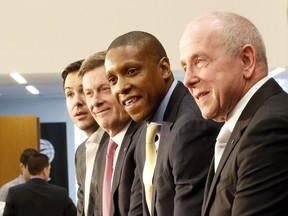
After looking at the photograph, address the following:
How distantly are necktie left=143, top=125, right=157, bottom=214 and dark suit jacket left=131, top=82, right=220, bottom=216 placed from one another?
12cm

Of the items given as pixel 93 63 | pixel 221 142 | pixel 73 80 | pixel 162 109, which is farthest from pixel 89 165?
pixel 221 142

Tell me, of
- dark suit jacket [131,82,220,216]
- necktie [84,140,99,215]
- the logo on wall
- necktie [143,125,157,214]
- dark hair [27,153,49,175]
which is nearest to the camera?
dark suit jacket [131,82,220,216]

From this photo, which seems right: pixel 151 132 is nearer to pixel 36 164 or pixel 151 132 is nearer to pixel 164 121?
pixel 164 121

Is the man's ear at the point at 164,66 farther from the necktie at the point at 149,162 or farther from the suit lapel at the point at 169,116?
the necktie at the point at 149,162

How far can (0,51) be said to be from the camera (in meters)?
5.91

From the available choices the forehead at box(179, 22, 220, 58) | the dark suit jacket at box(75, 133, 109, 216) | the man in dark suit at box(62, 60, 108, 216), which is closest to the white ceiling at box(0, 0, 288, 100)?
the dark suit jacket at box(75, 133, 109, 216)

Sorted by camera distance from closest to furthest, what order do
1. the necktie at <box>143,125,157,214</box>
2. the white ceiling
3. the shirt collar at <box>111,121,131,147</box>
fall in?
the necktie at <box>143,125,157,214</box>
the shirt collar at <box>111,121,131,147</box>
the white ceiling

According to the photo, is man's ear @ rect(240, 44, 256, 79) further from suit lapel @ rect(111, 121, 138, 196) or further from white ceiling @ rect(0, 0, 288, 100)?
white ceiling @ rect(0, 0, 288, 100)

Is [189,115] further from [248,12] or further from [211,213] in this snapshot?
[248,12]

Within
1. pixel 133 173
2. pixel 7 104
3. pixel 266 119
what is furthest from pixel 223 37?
pixel 7 104

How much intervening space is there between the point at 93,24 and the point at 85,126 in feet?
8.23

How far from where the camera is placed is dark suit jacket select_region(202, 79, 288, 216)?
61.5 inches

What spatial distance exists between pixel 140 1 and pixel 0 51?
1287 millimetres

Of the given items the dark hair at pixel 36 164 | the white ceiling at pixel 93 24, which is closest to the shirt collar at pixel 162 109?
the dark hair at pixel 36 164
